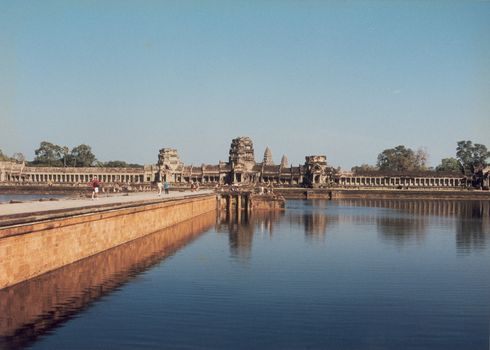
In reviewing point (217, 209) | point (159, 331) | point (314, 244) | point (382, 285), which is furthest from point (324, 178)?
point (159, 331)

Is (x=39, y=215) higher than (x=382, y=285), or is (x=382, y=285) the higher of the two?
(x=39, y=215)

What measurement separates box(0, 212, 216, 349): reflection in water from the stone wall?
46 cm

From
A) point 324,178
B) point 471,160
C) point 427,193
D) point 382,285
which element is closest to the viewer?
point 382,285

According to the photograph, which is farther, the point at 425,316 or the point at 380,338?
the point at 425,316

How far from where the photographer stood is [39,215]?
25.2m

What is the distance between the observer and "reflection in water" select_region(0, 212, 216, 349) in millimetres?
19297

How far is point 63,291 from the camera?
2406 cm

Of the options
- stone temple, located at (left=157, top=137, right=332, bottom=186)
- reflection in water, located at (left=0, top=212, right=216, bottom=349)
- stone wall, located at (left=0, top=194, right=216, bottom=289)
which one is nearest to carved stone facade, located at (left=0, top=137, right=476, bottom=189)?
stone temple, located at (left=157, top=137, right=332, bottom=186)

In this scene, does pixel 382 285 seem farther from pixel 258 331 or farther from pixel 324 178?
pixel 324 178

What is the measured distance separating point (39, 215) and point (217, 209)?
67.7m

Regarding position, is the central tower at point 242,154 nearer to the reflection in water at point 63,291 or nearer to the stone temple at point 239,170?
the stone temple at point 239,170

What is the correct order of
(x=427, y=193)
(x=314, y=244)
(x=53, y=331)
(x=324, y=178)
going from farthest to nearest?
(x=324, y=178)
(x=427, y=193)
(x=314, y=244)
(x=53, y=331)

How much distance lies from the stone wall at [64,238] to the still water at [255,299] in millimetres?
572

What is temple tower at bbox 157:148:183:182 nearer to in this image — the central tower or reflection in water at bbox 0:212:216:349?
the central tower
